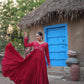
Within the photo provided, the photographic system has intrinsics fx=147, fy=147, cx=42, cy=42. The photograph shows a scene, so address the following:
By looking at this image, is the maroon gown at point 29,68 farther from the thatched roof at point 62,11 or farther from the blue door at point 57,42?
the blue door at point 57,42

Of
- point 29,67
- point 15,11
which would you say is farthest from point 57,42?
point 15,11

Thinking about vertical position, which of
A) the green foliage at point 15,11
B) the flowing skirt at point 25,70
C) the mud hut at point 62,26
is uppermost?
the green foliage at point 15,11

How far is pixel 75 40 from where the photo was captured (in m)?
6.31

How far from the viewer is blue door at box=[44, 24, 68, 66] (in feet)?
22.2

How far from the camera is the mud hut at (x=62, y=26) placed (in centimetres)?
615

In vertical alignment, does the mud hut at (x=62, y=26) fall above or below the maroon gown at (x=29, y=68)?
above

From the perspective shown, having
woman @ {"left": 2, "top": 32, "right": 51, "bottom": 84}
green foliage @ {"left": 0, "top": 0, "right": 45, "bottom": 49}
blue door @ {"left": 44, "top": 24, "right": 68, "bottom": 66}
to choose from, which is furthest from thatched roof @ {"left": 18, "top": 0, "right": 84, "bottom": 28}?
green foliage @ {"left": 0, "top": 0, "right": 45, "bottom": 49}

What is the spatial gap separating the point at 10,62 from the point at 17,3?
1601 centimetres

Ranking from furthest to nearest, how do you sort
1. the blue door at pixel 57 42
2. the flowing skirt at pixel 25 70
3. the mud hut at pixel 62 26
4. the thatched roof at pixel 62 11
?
the blue door at pixel 57 42, the mud hut at pixel 62 26, the thatched roof at pixel 62 11, the flowing skirt at pixel 25 70

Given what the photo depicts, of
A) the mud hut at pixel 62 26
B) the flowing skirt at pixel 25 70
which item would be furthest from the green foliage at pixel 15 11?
the flowing skirt at pixel 25 70

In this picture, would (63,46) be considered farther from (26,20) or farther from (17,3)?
(17,3)

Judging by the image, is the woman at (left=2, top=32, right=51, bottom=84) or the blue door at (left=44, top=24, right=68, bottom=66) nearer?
the woman at (left=2, top=32, right=51, bottom=84)

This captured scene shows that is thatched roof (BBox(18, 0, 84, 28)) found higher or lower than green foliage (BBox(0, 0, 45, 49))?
lower

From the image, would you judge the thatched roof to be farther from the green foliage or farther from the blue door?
the green foliage
